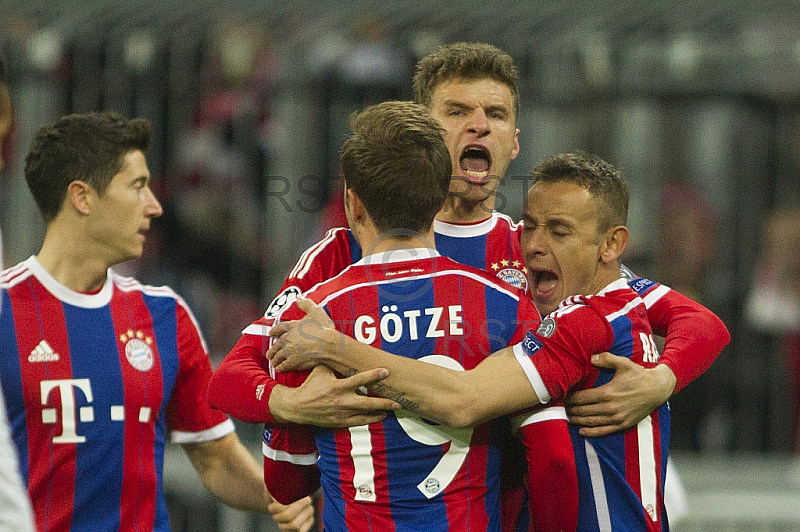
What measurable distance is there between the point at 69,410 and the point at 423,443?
1128 millimetres

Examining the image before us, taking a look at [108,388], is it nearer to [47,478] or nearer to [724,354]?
[47,478]

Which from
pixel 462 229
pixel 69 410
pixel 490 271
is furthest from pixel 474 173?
pixel 69 410

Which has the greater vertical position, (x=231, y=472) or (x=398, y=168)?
(x=398, y=168)

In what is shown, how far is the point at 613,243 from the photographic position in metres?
2.77

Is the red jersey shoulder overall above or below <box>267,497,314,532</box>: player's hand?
above

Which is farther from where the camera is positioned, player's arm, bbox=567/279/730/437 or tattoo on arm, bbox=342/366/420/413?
player's arm, bbox=567/279/730/437

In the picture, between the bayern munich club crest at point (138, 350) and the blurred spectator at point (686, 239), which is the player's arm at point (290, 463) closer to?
the bayern munich club crest at point (138, 350)

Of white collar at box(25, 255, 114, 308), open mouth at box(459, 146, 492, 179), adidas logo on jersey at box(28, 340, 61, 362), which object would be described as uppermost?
open mouth at box(459, 146, 492, 179)

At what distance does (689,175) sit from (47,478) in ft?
13.7

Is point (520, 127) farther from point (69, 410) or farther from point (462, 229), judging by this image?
point (69, 410)

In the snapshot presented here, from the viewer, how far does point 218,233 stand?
5.92 meters

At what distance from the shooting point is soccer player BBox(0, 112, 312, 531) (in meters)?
2.97

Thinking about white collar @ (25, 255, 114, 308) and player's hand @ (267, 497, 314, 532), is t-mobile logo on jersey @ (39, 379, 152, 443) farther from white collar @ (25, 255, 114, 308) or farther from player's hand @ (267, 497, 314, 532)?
player's hand @ (267, 497, 314, 532)

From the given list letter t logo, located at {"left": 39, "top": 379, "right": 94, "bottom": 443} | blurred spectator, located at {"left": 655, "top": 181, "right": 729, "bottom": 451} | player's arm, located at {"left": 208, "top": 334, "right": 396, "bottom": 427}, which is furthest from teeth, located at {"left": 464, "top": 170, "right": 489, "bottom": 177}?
blurred spectator, located at {"left": 655, "top": 181, "right": 729, "bottom": 451}
